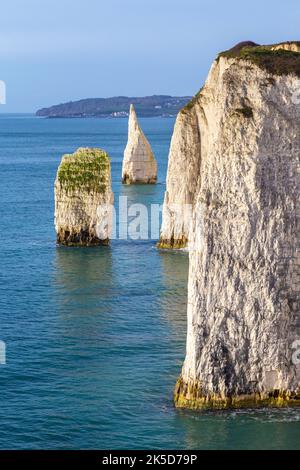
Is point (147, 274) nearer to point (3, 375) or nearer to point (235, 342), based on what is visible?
point (3, 375)

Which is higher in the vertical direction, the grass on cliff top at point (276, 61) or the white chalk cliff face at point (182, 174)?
the grass on cliff top at point (276, 61)

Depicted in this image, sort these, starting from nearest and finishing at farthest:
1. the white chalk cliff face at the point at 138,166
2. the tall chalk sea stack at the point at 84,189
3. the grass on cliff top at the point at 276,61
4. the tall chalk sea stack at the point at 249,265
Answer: the tall chalk sea stack at the point at 249,265
the grass on cliff top at the point at 276,61
the tall chalk sea stack at the point at 84,189
the white chalk cliff face at the point at 138,166

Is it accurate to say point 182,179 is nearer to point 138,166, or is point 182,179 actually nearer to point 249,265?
point 249,265

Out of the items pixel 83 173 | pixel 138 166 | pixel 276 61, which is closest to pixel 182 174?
pixel 83 173

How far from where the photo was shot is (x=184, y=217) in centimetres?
7150

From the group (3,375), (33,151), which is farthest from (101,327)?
(33,151)

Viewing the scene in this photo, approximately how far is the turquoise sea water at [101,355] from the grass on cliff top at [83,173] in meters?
4.82

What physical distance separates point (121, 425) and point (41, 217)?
5680 cm

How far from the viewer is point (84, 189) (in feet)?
231

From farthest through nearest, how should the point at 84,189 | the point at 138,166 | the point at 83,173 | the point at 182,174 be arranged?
the point at 138,166 < the point at 182,174 < the point at 83,173 < the point at 84,189

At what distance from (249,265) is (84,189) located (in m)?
36.2

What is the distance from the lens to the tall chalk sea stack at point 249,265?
117ft

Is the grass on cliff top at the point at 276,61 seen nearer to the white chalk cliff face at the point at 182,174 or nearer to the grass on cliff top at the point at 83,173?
the grass on cliff top at the point at 83,173

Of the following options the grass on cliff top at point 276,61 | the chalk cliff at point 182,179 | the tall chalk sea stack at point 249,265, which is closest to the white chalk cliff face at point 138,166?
the chalk cliff at point 182,179
